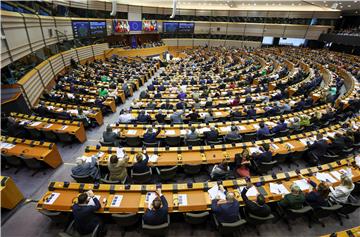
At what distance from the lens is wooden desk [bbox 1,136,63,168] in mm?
6605

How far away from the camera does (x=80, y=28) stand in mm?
21219

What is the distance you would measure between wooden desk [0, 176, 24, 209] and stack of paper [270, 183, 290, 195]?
6.87 m

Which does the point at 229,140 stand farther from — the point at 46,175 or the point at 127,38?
the point at 127,38

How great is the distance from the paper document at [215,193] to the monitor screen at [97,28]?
2438cm

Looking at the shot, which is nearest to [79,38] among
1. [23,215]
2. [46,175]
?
[46,175]

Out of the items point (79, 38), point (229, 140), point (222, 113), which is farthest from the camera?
point (79, 38)

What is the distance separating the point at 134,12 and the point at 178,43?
10.2 m

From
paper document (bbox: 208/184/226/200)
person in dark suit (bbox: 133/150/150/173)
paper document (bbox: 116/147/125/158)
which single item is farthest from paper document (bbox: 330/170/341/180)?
paper document (bbox: 116/147/125/158)

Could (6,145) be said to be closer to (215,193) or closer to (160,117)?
(160,117)

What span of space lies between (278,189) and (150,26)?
3243cm

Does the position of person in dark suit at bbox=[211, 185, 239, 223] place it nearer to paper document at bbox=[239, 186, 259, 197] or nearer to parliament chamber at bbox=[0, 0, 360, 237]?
parliament chamber at bbox=[0, 0, 360, 237]

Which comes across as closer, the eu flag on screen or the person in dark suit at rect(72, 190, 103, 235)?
the person in dark suit at rect(72, 190, 103, 235)

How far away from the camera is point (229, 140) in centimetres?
755

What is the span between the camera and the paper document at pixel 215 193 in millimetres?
4871
